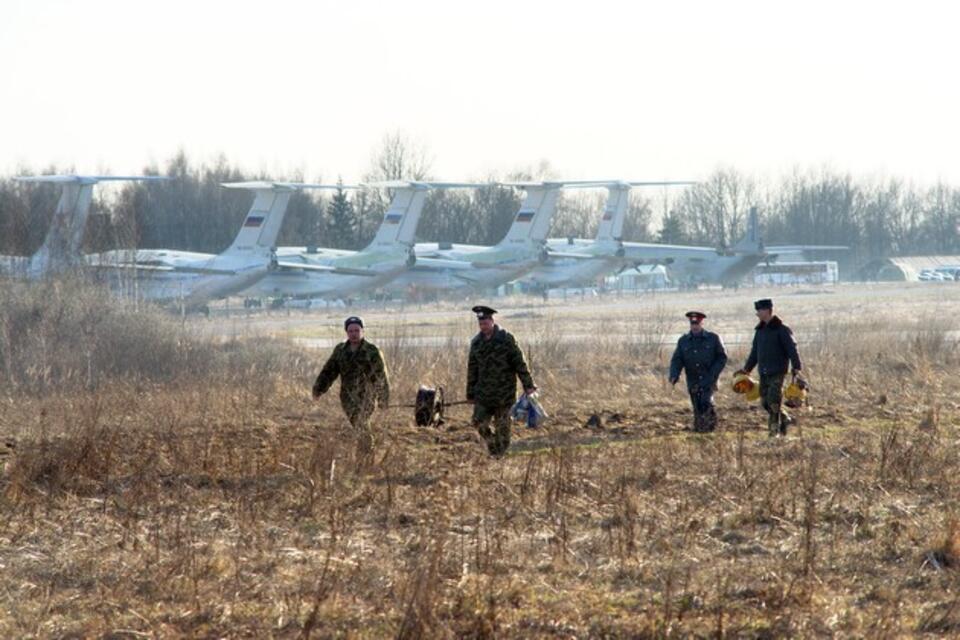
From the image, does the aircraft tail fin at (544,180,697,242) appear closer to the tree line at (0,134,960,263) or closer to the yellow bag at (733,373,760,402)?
the tree line at (0,134,960,263)

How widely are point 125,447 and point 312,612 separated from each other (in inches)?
304

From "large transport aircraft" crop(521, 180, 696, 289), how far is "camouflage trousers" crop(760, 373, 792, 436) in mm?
57186

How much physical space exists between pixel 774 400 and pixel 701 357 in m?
0.89

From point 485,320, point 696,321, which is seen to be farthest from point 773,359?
point 485,320

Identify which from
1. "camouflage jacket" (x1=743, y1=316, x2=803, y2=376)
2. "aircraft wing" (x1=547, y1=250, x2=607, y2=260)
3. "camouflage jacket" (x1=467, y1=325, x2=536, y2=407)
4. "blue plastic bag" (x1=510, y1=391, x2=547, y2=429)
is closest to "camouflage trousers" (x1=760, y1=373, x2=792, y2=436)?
"camouflage jacket" (x1=743, y1=316, x2=803, y2=376)

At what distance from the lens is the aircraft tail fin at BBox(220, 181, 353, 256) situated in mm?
67438

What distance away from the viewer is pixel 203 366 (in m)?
29.8

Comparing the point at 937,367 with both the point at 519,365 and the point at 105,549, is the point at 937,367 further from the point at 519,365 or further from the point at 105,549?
the point at 105,549

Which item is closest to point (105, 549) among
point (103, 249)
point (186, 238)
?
point (103, 249)

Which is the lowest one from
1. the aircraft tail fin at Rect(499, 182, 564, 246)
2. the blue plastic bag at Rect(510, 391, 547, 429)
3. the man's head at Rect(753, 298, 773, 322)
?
the blue plastic bag at Rect(510, 391, 547, 429)

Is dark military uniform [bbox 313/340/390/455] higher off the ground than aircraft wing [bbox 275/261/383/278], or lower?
higher

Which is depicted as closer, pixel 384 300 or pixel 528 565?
pixel 528 565

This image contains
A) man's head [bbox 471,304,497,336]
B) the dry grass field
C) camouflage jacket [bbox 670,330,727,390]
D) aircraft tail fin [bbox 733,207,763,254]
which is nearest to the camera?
the dry grass field

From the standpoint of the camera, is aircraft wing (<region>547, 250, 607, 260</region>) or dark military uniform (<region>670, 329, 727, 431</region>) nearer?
dark military uniform (<region>670, 329, 727, 431</region>)
